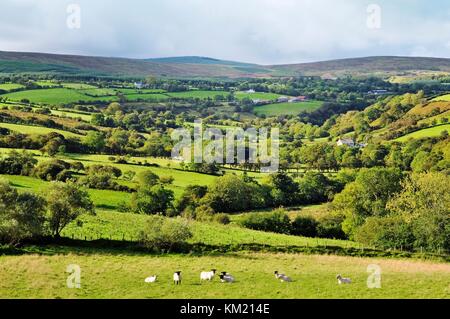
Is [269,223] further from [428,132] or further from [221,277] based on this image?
[428,132]

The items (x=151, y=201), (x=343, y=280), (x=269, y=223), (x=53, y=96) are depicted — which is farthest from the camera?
(x=53, y=96)

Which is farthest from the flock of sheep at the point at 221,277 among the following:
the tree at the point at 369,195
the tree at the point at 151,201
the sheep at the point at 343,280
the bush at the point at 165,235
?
the tree at the point at 151,201

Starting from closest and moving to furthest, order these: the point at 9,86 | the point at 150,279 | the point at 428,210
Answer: the point at 150,279, the point at 428,210, the point at 9,86

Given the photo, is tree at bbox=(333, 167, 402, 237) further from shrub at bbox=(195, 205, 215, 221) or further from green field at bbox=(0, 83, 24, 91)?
green field at bbox=(0, 83, 24, 91)

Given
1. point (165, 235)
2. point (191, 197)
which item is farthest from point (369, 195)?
point (165, 235)

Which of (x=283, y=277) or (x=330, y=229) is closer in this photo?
(x=283, y=277)

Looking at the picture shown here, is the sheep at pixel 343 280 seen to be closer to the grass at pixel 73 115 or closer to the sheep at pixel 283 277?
the sheep at pixel 283 277
